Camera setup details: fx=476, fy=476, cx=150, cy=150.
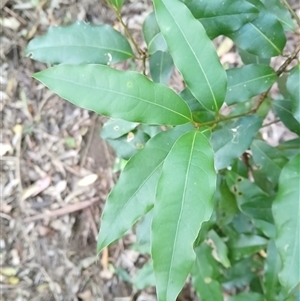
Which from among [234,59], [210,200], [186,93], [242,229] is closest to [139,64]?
[234,59]

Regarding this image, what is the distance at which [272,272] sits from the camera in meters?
1.23

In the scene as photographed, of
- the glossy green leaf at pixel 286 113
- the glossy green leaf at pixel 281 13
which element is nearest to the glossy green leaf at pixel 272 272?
the glossy green leaf at pixel 286 113

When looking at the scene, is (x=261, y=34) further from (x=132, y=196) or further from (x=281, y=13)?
(x=132, y=196)

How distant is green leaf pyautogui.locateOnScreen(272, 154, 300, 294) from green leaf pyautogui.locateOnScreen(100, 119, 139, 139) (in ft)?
1.33

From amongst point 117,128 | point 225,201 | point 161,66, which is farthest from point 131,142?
point 225,201

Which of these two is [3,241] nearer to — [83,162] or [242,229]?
[83,162]

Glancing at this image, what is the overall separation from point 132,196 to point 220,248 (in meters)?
0.66

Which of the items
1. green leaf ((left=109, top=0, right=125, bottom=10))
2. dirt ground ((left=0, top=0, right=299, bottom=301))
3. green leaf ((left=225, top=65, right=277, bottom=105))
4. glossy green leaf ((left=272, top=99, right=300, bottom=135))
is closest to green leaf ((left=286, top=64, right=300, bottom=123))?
green leaf ((left=225, top=65, right=277, bottom=105))

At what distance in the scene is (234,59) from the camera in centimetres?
200

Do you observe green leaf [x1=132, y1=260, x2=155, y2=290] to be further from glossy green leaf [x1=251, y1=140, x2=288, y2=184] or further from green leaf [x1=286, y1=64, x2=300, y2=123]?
green leaf [x1=286, y1=64, x2=300, y2=123]

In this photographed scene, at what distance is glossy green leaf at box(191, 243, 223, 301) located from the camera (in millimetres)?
1376

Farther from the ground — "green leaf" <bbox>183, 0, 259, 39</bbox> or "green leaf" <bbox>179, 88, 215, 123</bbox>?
"green leaf" <bbox>183, 0, 259, 39</bbox>

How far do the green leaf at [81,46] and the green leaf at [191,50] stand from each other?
25 centimetres

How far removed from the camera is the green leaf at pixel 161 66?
3.74 ft
